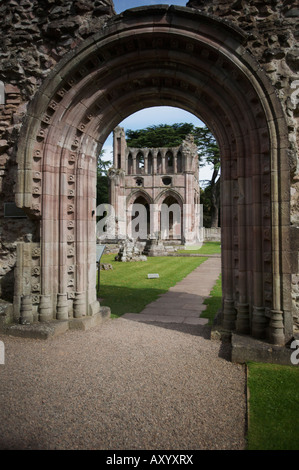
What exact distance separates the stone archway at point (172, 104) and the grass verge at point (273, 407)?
575 millimetres

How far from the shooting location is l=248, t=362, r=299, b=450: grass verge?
243 cm

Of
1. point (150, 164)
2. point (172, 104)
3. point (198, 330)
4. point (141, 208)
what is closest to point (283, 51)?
point (172, 104)

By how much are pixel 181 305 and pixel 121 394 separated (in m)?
4.27

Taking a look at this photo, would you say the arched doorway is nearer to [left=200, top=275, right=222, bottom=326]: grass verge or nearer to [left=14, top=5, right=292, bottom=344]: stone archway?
[left=200, top=275, right=222, bottom=326]: grass verge

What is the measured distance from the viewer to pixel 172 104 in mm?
6000

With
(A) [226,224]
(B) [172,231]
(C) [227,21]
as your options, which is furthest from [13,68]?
(B) [172,231]

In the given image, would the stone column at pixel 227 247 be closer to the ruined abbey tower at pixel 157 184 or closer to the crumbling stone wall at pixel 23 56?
the crumbling stone wall at pixel 23 56

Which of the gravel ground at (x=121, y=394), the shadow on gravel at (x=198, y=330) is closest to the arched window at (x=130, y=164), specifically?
the shadow on gravel at (x=198, y=330)

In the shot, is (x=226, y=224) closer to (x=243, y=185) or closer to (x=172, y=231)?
(x=243, y=185)

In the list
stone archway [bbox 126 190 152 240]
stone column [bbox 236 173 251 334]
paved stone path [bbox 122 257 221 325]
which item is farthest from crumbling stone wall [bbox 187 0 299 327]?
stone archway [bbox 126 190 152 240]

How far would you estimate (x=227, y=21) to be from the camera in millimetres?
4402

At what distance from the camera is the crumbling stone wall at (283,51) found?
4.31 metres

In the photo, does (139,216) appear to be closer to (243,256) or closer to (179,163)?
(179,163)

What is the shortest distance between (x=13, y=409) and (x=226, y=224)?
371 cm
